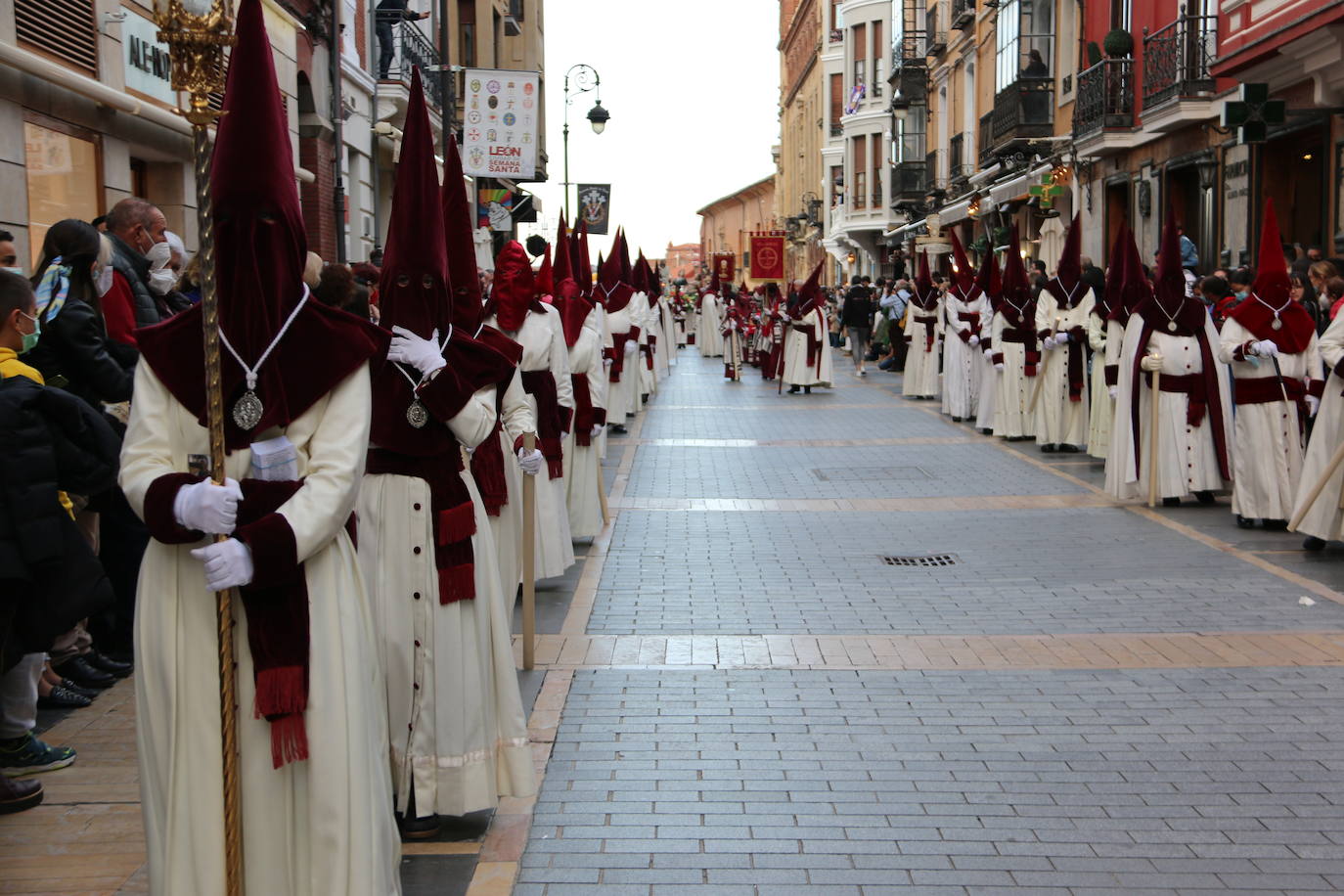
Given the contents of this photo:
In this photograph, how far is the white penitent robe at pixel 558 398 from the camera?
8.66 metres

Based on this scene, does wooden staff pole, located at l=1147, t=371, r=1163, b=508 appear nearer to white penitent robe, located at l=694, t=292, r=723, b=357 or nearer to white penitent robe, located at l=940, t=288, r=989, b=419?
white penitent robe, located at l=940, t=288, r=989, b=419

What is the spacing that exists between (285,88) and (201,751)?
16.7 metres

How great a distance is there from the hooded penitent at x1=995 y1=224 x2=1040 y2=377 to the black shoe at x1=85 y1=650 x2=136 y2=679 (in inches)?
490

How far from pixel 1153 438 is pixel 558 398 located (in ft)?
19.3

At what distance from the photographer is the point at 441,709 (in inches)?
191

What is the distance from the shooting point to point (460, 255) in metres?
5.70

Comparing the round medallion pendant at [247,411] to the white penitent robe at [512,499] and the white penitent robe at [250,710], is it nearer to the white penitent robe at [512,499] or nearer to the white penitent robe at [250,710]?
the white penitent robe at [250,710]

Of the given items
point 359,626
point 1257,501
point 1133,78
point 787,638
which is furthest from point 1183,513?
point 1133,78

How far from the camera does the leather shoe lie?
17.6 ft

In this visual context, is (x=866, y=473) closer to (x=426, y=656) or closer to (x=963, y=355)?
(x=963, y=355)

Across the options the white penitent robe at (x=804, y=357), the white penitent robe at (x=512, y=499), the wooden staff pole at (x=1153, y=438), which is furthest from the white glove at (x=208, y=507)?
the white penitent robe at (x=804, y=357)

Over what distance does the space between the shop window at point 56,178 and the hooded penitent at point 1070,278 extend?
404 inches

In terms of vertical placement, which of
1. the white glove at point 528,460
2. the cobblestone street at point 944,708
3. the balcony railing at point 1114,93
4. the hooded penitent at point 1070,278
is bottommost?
the cobblestone street at point 944,708

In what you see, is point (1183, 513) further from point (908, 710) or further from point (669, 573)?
point (908, 710)
